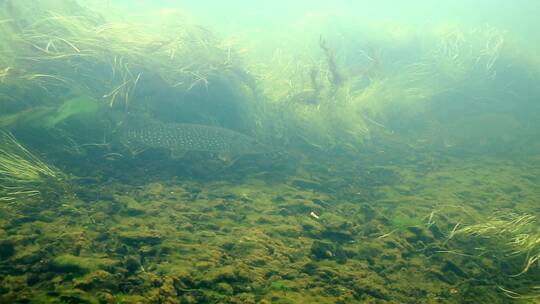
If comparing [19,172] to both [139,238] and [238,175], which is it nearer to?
[139,238]

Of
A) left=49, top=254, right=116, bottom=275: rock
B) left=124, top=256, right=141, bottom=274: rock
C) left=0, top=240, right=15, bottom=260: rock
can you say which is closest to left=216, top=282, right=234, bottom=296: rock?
left=124, top=256, right=141, bottom=274: rock

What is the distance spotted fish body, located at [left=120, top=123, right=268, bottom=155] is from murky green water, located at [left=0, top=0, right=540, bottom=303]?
0.03 metres

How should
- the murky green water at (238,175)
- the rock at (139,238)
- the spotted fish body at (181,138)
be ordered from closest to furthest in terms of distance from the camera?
the murky green water at (238,175), the rock at (139,238), the spotted fish body at (181,138)

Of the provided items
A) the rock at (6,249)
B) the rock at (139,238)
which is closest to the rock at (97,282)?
the rock at (139,238)

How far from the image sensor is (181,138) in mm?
5469

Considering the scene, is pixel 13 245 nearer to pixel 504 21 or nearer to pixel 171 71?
pixel 171 71

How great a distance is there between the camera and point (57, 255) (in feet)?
9.21

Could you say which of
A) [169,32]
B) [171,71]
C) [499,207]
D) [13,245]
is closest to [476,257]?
[499,207]

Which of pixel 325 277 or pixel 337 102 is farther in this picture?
pixel 337 102

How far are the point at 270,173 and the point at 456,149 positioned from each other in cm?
497

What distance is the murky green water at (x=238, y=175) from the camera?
2.91 meters

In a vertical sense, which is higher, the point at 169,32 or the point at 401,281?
the point at 169,32

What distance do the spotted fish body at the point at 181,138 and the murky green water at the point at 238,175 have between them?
3cm

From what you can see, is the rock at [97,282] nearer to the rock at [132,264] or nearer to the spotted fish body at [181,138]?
the rock at [132,264]
